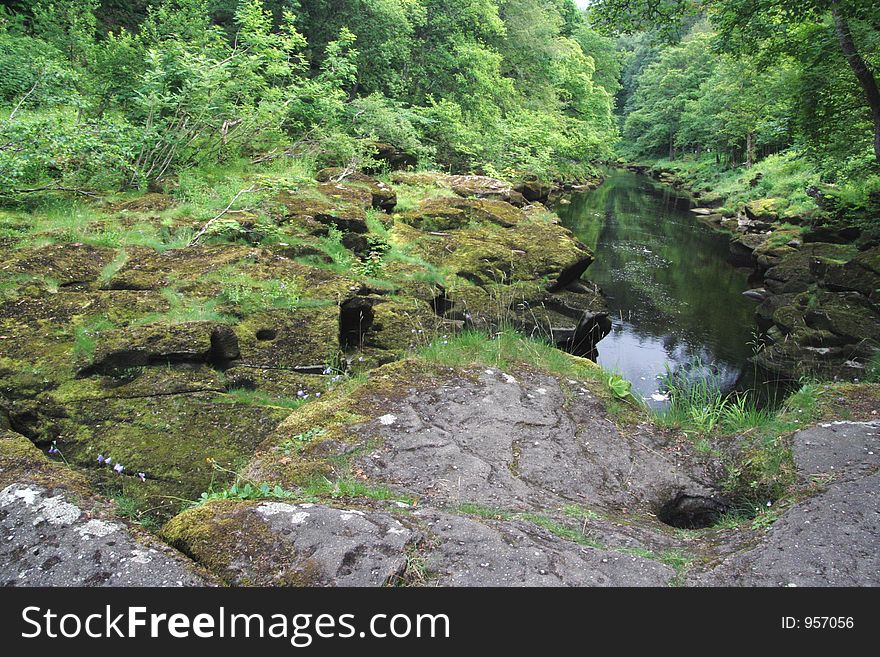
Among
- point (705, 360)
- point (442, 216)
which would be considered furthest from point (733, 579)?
point (442, 216)

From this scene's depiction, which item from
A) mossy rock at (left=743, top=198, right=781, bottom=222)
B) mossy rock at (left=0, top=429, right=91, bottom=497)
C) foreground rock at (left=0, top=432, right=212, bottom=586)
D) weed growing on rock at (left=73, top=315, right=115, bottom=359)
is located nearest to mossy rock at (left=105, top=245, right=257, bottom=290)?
weed growing on rock at (left=73, top=315, right=115, bottom=359)

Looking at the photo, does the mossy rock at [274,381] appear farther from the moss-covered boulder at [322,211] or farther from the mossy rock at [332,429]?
the moss-covered boulder at [322,211]

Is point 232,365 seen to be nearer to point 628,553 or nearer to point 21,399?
point 21,399

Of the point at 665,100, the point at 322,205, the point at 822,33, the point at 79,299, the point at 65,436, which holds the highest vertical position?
the point at 665,100

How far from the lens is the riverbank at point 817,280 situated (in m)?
8.95

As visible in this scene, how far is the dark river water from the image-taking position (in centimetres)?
982

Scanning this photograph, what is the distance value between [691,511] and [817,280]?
1048cm

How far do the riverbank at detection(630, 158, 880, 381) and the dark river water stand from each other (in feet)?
2.00

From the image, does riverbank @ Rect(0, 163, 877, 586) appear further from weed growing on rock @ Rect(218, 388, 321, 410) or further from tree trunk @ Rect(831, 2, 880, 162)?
tree trunk @ Rect(831, 2, 880, 162)

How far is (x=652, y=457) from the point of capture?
4371mm

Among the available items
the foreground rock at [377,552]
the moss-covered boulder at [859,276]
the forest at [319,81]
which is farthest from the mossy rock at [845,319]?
the foreground rock at [377,552]

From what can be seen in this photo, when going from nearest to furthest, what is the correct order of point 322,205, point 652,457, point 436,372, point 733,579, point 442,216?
point 733,579
point 652,457
point 436,372
point 322,205
point 442,216

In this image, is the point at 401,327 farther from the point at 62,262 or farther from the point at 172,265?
the point at 62,262

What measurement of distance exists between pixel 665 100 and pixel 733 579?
5404 cm
